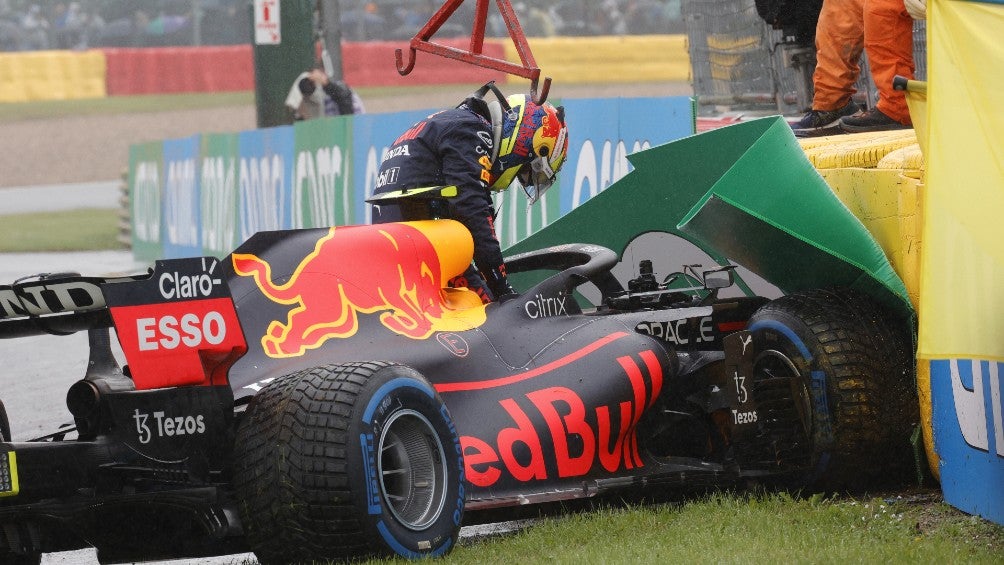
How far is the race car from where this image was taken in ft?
16.0

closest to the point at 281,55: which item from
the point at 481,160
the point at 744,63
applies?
Answer: the point at 744,63

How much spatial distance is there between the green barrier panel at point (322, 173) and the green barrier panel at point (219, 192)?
2.03 m

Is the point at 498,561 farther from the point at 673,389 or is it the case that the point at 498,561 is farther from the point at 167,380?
the point at 673,389

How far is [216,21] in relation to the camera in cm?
4731

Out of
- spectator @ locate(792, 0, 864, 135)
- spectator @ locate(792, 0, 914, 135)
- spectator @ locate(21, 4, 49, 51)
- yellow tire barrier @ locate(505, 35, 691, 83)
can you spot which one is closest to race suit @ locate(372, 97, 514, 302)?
spectator @ locate(792, 0, 914, 135)

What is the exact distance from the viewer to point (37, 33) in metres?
47.5

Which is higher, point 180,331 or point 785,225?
point 785,225

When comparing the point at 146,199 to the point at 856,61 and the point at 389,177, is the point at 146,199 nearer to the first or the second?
the point at 856,61

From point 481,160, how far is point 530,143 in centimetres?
37

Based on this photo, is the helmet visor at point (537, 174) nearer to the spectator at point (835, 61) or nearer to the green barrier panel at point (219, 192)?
the spectator at point (835, 61)

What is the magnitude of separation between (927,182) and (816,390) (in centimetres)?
163

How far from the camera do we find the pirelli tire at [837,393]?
6.15 m

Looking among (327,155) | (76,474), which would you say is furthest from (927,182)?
(327,155)

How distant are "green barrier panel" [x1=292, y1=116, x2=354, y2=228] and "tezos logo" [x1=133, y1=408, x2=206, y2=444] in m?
9.94
